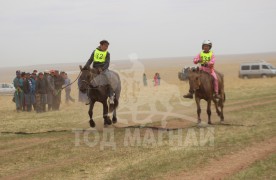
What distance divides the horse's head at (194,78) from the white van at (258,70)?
38.9 meters

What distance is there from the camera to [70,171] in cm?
879

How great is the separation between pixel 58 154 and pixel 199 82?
570 centimetres

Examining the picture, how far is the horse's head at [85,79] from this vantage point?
13.1 metres

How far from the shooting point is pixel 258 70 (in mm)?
50719

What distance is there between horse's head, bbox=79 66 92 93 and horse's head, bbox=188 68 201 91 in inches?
132

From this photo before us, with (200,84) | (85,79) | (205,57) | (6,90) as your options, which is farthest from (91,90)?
(6,90)

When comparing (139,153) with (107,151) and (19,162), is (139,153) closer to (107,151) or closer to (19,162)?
(107,151)

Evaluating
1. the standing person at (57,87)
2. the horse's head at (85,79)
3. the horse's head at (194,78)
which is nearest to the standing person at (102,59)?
the horse's head at (85,79)

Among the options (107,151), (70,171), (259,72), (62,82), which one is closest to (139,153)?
(107,151)

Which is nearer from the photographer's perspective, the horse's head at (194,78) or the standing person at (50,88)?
the horse's head at (194,78)

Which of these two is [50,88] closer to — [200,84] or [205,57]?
[205,57]

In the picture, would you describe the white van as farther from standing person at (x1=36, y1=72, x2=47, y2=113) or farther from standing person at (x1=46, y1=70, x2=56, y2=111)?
standing person at (x1=36, y1=72, x2=47, y2=113)

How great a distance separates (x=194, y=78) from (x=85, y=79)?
143 inches

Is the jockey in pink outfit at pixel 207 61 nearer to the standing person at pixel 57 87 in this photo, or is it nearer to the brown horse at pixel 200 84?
the brown horse at pixel 200 84
